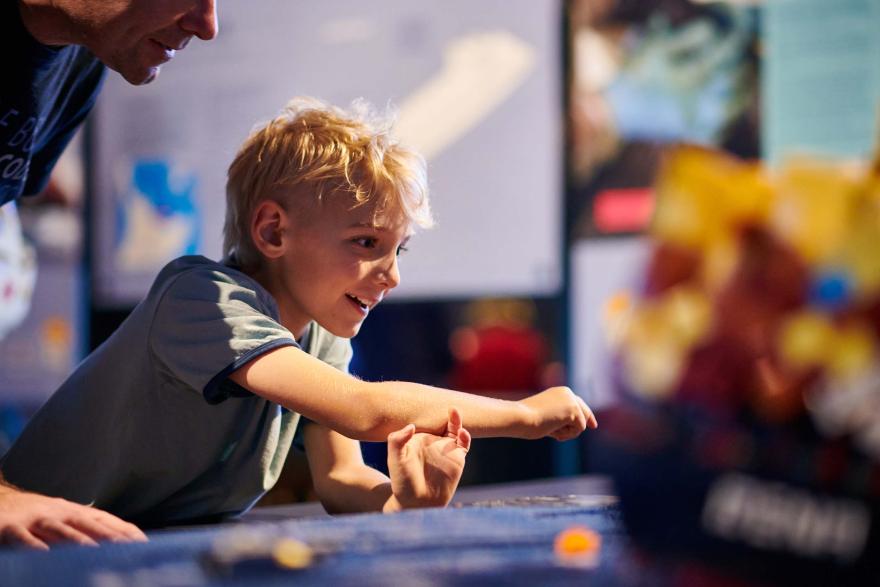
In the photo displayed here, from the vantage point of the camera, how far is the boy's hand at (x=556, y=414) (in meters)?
1.01

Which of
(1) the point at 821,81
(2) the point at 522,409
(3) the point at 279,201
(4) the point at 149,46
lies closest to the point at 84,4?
(4) the point at 149,46

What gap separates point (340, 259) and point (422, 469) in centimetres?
34

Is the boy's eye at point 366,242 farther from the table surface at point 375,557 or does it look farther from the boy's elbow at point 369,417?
the table surface at point 375,557

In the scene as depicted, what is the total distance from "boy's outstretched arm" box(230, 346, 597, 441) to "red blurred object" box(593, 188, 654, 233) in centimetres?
181

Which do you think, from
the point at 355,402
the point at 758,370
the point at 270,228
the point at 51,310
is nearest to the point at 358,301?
the point at 270,228

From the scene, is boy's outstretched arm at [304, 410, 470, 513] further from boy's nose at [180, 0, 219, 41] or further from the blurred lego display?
boy's nose at [180, 0, 219, 41]

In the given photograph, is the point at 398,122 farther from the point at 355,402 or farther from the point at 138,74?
the point at 355,402

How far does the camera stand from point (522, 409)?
3.32 feet

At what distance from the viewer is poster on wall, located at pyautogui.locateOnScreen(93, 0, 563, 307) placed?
2961mm

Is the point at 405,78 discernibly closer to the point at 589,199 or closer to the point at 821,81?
the point at 589,199

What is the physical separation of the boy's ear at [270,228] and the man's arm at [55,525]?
1.53 feet

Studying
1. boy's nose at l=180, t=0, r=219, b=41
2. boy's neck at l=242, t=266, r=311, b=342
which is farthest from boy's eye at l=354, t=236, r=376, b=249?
boy's nose at l=180, t=0, r=219, b=41

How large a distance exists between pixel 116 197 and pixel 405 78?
1297mm

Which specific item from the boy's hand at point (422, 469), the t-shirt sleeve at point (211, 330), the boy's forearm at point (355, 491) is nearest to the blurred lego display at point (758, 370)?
the boy's hand at point (422, 469)
